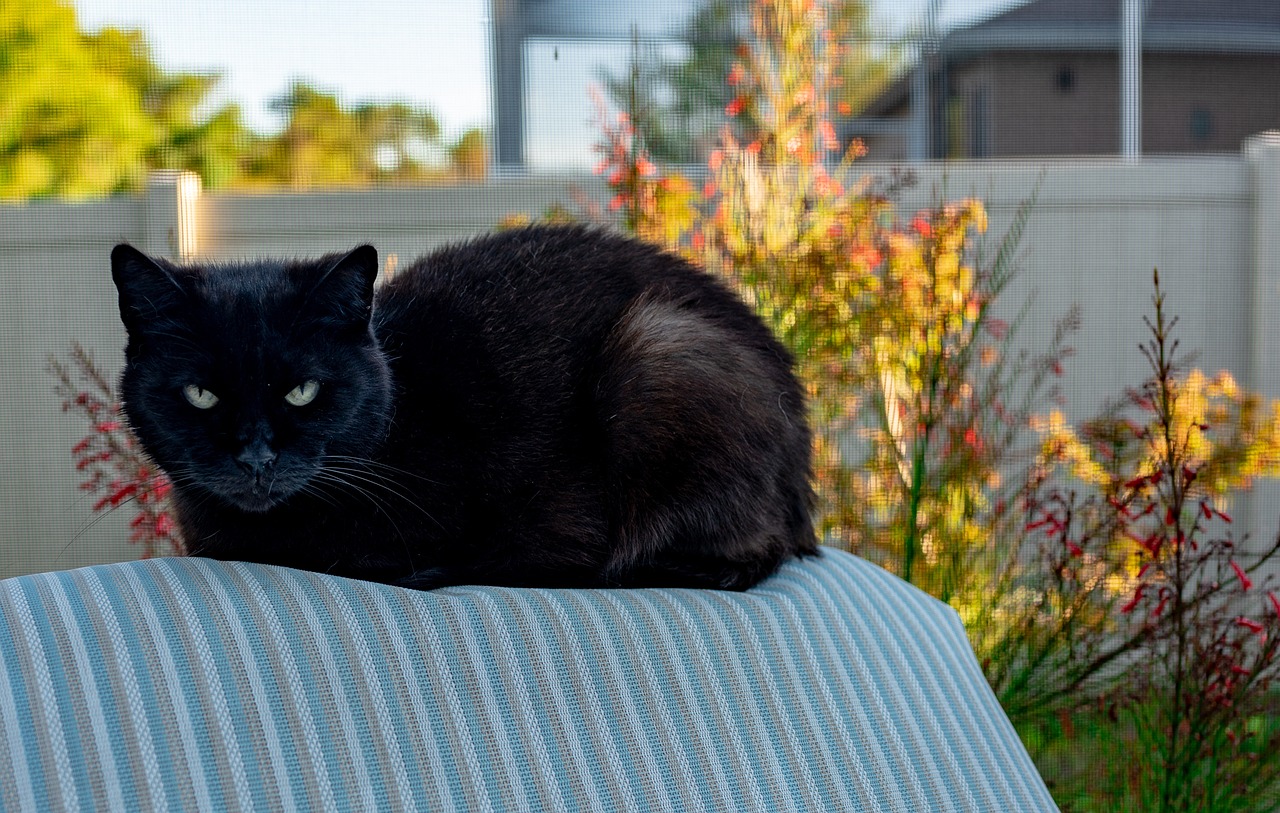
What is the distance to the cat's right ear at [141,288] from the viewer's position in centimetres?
94

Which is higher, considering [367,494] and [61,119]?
[61,119]

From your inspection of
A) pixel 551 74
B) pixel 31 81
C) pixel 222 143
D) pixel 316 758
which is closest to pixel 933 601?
pixel 316 758

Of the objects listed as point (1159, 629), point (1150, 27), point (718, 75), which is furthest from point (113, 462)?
point (1150, 27)

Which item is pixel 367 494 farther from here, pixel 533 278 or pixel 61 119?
pixel 61 119

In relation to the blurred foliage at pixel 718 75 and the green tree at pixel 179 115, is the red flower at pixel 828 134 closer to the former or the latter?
the blurred foliage at pixel 718 75

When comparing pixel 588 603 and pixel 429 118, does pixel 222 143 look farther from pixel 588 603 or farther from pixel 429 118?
pixel 588 603

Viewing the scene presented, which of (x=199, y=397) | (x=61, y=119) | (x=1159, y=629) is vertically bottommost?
(x=1159, y=629)

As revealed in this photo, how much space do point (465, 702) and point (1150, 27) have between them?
2936mm

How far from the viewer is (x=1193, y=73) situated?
298 centimetres

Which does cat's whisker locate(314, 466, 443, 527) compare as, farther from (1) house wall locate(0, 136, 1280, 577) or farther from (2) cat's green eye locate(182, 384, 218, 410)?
(1) house wall locate(0, 136, 1280, 577)

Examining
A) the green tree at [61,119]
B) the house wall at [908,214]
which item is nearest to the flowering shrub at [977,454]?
the house wall at [908,214]

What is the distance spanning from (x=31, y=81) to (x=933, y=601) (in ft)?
8.46

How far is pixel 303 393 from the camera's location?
3.29 ft

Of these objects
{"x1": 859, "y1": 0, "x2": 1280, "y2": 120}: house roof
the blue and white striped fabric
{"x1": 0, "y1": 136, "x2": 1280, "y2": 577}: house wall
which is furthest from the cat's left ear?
{"x1": 859, "y1": 0, "x2": 1280, "y2": 120}: house roof
